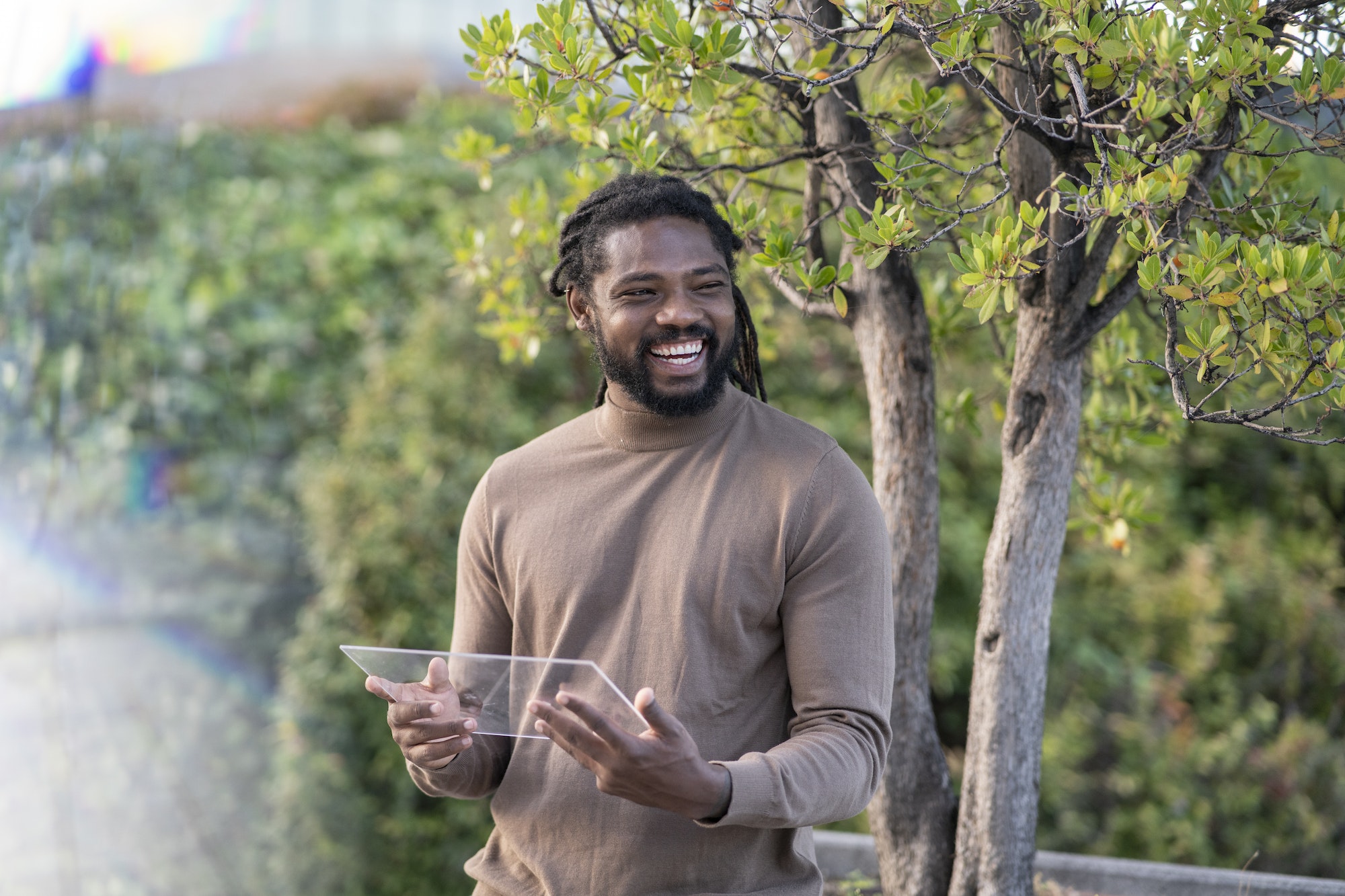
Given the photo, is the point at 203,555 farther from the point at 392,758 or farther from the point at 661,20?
the point at 661,20

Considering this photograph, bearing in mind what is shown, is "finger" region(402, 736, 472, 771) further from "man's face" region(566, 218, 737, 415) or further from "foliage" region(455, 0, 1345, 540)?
"foliage" region(455, 0, 1345, 540)

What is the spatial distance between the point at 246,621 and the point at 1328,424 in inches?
164

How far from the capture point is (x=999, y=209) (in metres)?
1.77

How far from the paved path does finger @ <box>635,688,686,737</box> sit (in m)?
3.48

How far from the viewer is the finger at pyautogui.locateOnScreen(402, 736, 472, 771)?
160 cm

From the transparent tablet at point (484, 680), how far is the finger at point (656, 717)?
186mm

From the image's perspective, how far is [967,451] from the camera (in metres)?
4.23

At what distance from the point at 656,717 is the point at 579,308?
79cm

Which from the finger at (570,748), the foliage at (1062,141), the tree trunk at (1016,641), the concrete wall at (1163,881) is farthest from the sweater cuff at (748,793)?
the concrete wall at (1163,881)

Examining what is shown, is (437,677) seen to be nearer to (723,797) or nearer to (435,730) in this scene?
(435,730)

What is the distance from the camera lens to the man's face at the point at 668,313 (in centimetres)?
163

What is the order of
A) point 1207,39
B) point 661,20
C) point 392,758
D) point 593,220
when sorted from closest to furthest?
point 1207,39, point 661,20, point 593,220, point 392,758

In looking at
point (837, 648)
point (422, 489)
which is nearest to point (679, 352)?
point (837, 648)

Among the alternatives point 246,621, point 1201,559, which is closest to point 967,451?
point 1201,559
